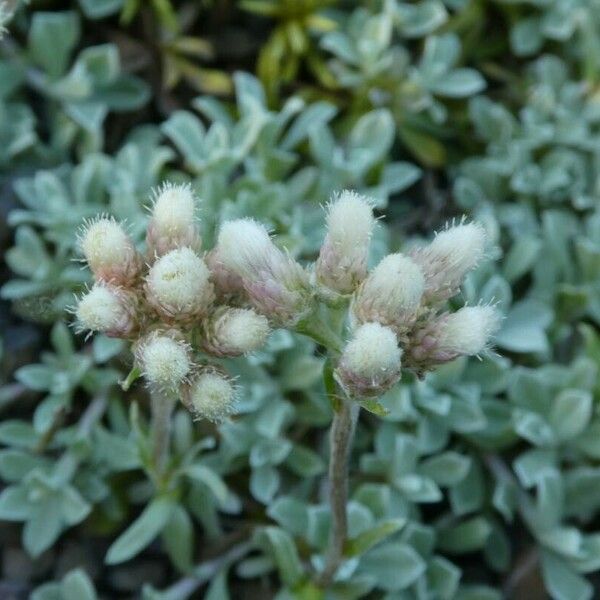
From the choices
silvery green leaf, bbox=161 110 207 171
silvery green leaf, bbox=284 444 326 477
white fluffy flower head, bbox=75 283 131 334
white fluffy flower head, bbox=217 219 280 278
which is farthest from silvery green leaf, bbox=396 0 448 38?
white fluffy flower head, bbox=75 283 131 334

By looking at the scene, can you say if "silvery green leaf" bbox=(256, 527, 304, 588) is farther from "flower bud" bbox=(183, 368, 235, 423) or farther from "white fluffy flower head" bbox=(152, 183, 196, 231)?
"white fluffy flower head" bbox=(152, 183, 196, 231)

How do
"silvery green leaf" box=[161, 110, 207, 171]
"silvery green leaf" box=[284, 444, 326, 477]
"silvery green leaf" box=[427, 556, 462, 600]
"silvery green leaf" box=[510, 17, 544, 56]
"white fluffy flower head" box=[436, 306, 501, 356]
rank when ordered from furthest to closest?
"silvery green leaf" box=[510, 17, 544, 56] → "silvery green leaf" box=[161, 110, 207, 171] → "silvery green leaf" box=[284, 444, 326, 477] → "silvery green leaf" box=[427, 556, 462, 600] → "white fluffy flower head" box=[436, 306, 501, 356]

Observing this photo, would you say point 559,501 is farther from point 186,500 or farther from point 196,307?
point 196,307

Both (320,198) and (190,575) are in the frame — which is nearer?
(190,575)

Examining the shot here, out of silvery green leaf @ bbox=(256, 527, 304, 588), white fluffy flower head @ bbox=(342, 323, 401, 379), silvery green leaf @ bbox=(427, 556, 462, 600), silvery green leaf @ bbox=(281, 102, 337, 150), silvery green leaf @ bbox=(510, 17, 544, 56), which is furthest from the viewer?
silvery green leaf @ bbox=(510, 17, 544, 56)

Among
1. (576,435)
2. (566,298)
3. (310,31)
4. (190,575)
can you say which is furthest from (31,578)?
(310,31)

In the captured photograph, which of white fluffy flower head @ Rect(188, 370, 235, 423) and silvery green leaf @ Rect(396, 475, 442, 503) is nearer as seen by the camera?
white fluffy flower head @ Rect(188, 370, 235, 423)

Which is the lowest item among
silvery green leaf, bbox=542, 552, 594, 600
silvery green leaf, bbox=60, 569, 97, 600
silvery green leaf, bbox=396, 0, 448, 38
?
silvery green leaf, bbox=542, 552, 594, 600

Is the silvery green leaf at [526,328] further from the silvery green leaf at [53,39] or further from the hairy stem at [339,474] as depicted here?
the silvery green leaf at [53,39]
